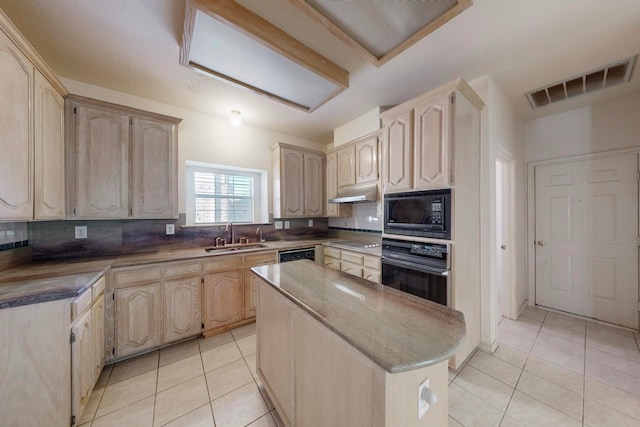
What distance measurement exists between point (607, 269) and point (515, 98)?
2.35 meters

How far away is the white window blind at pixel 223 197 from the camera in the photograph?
312 cm

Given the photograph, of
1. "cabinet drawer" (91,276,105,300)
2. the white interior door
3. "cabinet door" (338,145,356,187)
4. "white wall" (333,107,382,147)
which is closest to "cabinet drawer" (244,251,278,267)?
"cabinet drawer" (91,276,105,300)

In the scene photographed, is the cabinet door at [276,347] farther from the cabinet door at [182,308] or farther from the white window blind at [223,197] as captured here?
the white window blind at [223,197]

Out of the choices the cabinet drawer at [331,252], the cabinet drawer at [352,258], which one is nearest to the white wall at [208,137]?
the cabinet drawer at [331,252]

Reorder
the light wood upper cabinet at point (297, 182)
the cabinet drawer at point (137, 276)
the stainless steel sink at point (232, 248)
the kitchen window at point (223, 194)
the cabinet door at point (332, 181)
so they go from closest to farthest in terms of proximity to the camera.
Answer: the cabinet drawer at point (137, 276) < the stainless steel sink at point (232, 248) < the kitchen window at point (223, 194) < the light wood upper cabinet at point (297, 182) < the cabinet door at point (332, 181)

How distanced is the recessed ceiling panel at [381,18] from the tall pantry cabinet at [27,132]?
1.82 m

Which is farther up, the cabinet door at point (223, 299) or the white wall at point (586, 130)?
the white wall at point (586, 130)

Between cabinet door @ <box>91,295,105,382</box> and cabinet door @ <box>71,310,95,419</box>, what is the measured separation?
50mm

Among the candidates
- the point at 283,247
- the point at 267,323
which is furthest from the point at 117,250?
the point at 267,323

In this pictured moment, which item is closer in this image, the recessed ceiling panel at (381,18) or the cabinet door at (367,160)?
the recessed ceiling panel at (381,18)

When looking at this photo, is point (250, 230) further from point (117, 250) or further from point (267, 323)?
point (267, 323)

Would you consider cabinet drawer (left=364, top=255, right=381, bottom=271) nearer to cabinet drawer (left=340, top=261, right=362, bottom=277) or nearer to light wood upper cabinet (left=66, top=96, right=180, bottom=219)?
cabinet drawer (left=340, top=261, right=362, bottom=277)

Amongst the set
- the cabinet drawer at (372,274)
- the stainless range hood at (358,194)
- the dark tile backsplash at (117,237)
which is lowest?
the cabinet drawer at (372,274)

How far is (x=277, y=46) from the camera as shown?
158 centimetres
